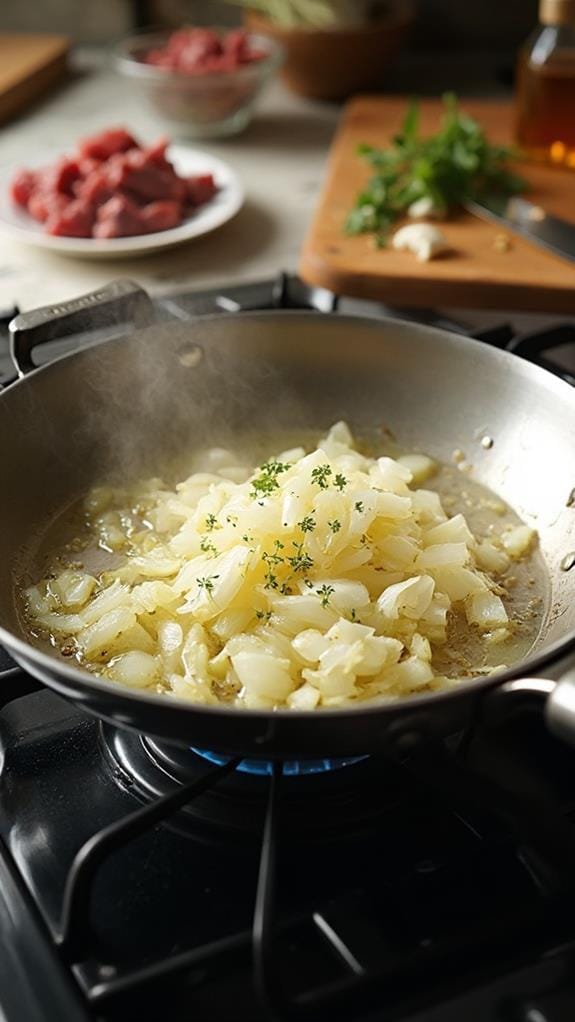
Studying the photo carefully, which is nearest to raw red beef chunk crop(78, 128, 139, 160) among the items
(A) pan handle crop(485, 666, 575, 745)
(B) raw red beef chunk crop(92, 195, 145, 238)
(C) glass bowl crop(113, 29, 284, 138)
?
(B) raw red beef chunk crop(92, 195, 145, 238)

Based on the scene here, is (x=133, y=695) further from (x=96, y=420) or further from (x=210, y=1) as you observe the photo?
(x=210, y=1)

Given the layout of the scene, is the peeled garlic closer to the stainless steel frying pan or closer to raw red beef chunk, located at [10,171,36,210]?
the stainless steel frying pan

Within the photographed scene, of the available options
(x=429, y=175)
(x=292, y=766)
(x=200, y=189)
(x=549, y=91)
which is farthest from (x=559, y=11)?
(x=292, y=766)

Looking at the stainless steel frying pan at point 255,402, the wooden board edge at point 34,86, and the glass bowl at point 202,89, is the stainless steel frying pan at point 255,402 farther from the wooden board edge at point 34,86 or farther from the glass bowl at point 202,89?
the wooden board edge at point 34,86

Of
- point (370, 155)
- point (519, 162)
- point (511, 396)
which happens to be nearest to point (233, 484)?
point (511, 396)

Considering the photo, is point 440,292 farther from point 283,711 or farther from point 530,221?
point 283,711

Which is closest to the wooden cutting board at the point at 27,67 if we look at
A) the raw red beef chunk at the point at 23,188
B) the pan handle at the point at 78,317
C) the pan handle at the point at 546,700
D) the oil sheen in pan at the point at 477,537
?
the raw red beef chunk at the point at 23,188
